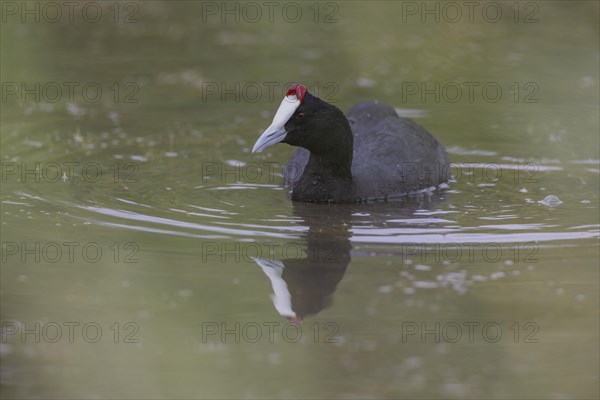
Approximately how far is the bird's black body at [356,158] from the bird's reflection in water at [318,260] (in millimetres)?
150

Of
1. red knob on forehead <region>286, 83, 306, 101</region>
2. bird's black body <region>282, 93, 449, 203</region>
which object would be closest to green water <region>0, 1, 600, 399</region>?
bird's black body <region>282, 93, 449, 203</region>

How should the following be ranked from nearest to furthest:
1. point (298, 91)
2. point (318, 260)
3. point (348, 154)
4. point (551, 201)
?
point (318, 260) → point (298, 91) → point (551, 201) → point (348, 154)

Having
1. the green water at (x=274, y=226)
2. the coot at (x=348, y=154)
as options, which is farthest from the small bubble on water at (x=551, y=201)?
the coot at (x=348, y=154)

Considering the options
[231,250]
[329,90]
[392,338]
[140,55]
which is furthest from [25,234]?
[140,55]

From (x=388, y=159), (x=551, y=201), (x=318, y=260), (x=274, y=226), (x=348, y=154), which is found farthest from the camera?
(x=388, y=159)

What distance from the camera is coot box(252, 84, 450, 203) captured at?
26.3 feet

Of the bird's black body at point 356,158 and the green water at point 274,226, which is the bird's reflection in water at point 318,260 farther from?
the bird's black body at point 356,158

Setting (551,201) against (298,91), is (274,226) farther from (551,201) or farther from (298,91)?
(551,201)

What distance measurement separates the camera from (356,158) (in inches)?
350

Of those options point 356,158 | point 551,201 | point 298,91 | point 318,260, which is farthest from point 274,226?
point 551,201

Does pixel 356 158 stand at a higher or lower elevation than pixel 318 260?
higher

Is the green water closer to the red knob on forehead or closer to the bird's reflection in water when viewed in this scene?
the bird's reflection in water

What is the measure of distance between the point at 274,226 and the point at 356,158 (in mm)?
1519

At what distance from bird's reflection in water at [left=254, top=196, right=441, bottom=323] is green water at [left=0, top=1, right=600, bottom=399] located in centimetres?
2
